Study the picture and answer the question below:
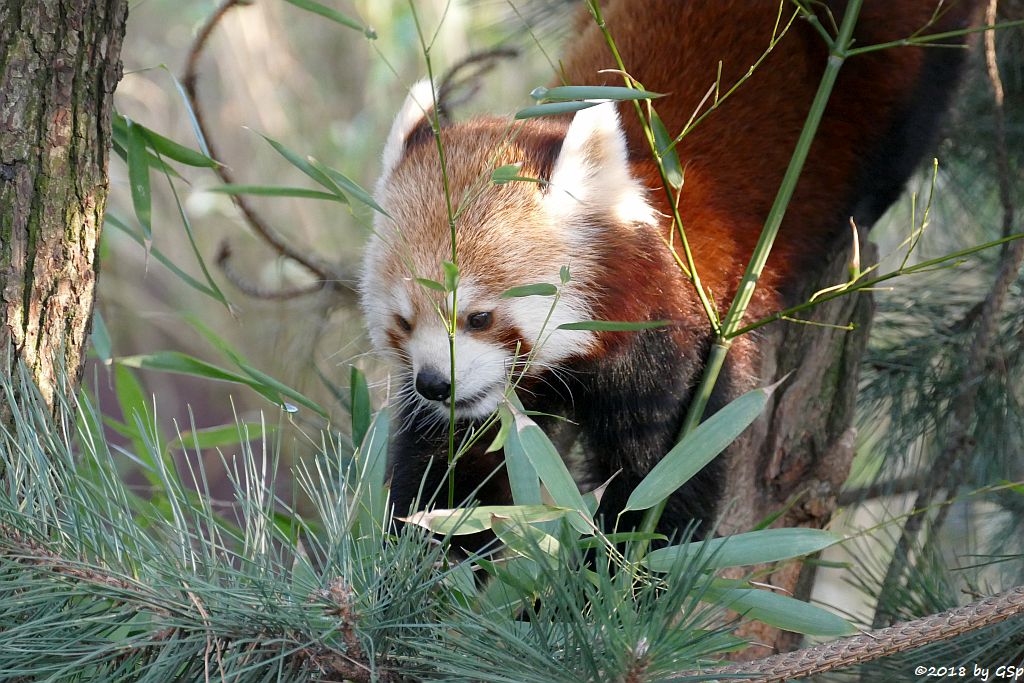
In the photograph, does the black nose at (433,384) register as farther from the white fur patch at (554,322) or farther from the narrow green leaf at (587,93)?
the narrow green leaf at (587,93)

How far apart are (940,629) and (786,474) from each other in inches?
44.8

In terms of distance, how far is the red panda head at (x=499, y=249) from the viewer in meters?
1.68

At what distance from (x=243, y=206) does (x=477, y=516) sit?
150 centimetres

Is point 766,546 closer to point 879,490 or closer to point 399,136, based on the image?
point 399,136

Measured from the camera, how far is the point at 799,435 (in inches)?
84.6

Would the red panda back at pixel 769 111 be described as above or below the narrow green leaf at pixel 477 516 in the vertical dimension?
above

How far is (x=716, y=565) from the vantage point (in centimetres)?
99

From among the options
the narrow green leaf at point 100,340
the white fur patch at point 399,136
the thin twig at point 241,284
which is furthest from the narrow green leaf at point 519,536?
the thin twig at point 241,284

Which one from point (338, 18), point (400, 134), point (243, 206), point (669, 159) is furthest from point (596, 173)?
point (243, 206)

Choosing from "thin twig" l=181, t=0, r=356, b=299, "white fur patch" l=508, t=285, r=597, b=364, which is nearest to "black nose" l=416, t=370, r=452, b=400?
"white fur patch" l=508, t=285, r=597, b=364

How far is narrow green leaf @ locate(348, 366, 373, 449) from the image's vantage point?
4.77 ft

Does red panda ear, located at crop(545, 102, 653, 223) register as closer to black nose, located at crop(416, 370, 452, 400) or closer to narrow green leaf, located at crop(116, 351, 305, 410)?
black nose, located at crop(416, 370, 452, 400)

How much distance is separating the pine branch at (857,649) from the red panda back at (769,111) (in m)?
1.00

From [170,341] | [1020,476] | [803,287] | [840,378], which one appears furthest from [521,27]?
[170,341]
